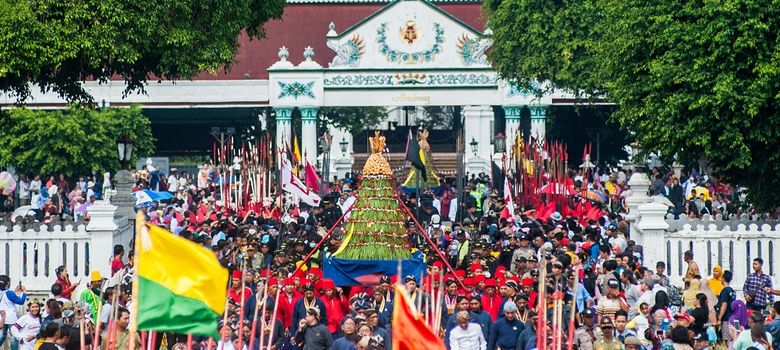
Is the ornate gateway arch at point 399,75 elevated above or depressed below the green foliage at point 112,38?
above

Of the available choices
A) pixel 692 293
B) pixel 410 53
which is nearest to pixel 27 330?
pixel 692 293

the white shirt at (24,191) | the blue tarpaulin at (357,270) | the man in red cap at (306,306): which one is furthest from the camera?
the white shirt at (24,191)

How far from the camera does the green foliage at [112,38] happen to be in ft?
80.1

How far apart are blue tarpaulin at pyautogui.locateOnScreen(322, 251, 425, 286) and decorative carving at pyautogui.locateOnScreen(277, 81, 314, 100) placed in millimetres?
30146

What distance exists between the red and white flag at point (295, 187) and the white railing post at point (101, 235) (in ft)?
26.1

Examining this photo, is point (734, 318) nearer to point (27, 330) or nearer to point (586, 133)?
point (27, 330)

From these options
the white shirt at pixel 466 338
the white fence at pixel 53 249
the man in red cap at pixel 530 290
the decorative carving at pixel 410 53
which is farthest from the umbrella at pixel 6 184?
the white shirt at pixel 466 338

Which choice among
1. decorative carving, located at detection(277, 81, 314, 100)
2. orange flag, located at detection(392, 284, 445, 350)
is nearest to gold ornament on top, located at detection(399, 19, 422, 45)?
decorative carving, located at detection(277, 81, 314, 100)

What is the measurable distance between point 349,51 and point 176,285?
141 feet

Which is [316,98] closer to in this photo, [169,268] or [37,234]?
[37,234]

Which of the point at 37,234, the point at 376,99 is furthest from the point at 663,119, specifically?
the point at 376,99

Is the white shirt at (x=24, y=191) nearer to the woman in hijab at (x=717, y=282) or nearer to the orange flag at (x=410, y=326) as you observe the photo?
the woman in hijab at (x=717, y=282)

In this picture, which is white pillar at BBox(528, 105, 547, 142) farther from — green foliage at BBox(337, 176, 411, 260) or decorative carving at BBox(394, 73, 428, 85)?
green foliage at BBox(337, 176, 411, 260)

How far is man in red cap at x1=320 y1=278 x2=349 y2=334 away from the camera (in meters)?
21.9
